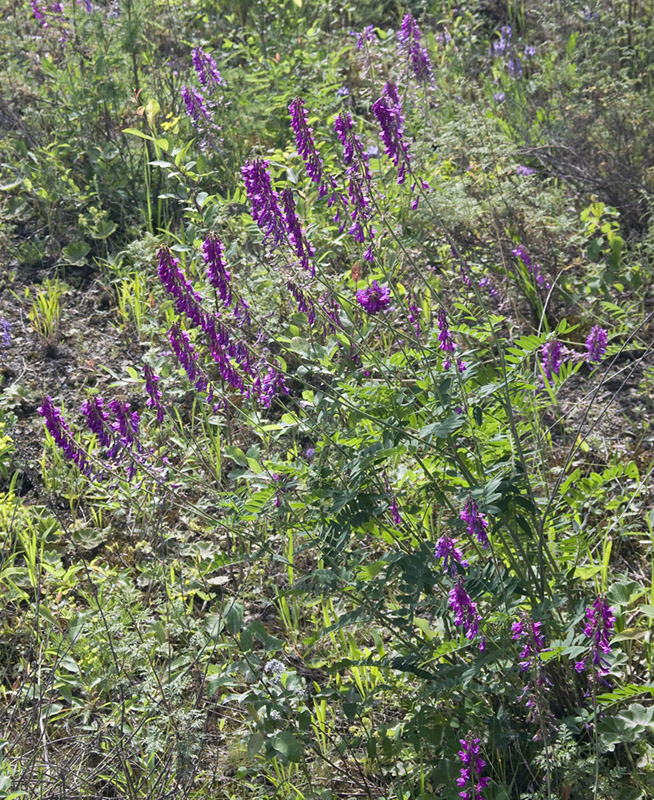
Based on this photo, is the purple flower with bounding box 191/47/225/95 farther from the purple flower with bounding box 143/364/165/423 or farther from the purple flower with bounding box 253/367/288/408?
the purple flower with bounding box 253/367/288/408

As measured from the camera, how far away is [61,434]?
265cm

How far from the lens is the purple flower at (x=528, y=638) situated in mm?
1983

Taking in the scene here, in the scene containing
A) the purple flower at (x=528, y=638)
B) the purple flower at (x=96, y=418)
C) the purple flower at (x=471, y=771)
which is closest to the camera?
the purple flower at (x=528, y=638)

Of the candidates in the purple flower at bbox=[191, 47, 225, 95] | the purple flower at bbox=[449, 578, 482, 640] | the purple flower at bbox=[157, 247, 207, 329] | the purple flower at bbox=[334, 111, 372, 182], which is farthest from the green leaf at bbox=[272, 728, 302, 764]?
the purple flower at bbox=[191, 47, 225, 95]

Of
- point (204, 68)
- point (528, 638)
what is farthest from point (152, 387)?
point (204, 68)

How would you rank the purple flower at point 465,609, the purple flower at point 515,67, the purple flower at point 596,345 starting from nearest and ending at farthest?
the purple flower at point 465,609
the purple flower at point 596,345
the purple flower at point 515,67

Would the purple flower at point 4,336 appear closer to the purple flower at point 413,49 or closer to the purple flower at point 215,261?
the purple flower at point 215,261

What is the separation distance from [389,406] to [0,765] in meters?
1.40

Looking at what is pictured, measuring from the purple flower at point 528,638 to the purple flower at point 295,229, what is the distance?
3.88 feet

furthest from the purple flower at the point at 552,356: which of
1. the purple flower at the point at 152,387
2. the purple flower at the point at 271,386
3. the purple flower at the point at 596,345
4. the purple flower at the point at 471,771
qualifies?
the purple flower at the point at 152,387

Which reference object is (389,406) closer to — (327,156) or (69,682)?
(69,682)

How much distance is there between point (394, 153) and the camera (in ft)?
8.09

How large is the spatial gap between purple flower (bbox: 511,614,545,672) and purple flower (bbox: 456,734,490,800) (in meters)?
0.26

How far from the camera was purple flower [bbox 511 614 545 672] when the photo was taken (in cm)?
198
